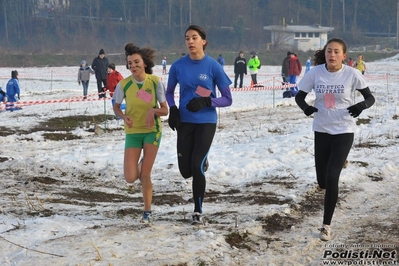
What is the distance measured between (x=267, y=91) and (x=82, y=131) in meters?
12.1

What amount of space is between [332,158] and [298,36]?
3500 inches

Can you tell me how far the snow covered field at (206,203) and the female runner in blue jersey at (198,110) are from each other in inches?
22.3

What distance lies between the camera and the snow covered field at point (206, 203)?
538cm

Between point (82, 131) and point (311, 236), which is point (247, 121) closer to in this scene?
point (82, 131)

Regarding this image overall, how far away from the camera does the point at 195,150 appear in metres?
6.26

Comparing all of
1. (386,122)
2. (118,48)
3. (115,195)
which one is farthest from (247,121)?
(118,48)

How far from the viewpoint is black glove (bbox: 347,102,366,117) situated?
581 cm

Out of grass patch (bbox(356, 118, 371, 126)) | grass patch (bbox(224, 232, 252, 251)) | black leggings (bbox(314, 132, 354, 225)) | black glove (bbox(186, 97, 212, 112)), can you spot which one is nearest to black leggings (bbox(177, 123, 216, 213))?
black glove (bbox(186, 97, 212, 112))

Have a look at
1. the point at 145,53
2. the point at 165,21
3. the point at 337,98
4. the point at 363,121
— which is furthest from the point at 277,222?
the point at 165,21

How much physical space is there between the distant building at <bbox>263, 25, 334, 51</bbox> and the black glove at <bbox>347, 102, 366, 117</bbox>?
276 feet

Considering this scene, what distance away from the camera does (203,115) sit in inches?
245

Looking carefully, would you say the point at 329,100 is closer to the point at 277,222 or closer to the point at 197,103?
the point at 197,103

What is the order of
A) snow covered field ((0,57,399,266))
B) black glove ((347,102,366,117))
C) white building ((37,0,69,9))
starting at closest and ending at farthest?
1. snow covered field ((0,57,399,266))
2. black glove ((347,102,366,117))
3. white building ((37,0,69,9))

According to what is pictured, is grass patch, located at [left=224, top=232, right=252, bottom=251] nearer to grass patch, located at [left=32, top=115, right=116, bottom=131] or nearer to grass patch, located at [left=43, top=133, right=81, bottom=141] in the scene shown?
grass patch, located at [left=43, top=133, right=81, bottom=141]
